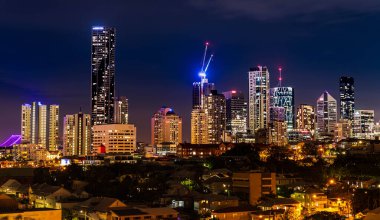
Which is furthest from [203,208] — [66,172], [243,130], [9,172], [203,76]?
[203,76]

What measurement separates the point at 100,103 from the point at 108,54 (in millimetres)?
6240

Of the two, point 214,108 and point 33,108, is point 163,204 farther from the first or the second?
point 33,108

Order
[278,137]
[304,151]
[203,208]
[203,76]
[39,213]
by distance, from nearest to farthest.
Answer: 1. [39,213]
2. [203,208]
3. [304,151]
4. [278,137]
5. [203,76]

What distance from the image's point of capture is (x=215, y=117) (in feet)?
198

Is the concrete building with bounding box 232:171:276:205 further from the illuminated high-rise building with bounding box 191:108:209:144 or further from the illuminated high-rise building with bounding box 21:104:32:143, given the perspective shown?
the illuminated high-rise building with bounding box 21:104:32:143

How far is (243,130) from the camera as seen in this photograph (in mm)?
64188

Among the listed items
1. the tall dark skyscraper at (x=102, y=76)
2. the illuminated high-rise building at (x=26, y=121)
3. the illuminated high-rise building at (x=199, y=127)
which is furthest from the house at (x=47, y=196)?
the illuminated high-rise building at (x=26, y=121)

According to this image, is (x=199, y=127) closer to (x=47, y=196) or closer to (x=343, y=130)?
(x=343, y=130)

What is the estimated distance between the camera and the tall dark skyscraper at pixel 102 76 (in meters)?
59.4

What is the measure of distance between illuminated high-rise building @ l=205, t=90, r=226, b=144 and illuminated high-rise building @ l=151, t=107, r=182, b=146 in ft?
12.5

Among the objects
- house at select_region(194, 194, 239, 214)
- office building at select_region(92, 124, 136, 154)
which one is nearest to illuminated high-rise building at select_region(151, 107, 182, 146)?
office building at select_region(92, 124, 136, 154)

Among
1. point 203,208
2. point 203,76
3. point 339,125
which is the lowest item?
point 203,208

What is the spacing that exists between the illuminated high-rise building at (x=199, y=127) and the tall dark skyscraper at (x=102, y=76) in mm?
9304

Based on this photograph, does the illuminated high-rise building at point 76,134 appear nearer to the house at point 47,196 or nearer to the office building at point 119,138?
the office building at point 119,138
